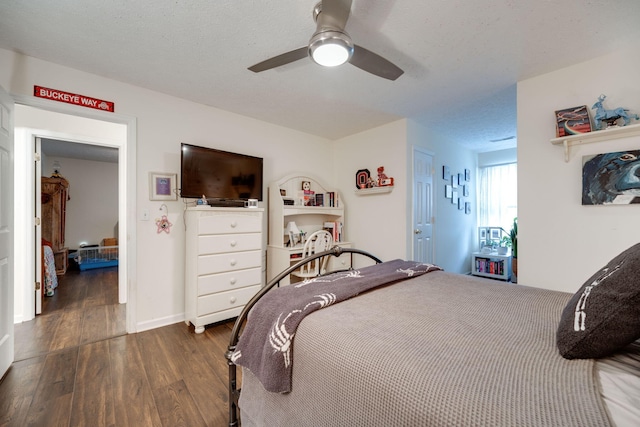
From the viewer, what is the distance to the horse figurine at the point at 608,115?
1842mm

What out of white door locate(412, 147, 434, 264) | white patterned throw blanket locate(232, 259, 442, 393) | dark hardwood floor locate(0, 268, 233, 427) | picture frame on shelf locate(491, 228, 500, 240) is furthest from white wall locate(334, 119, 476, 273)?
dark hardwood floor locate(0, 268, 233, 427)

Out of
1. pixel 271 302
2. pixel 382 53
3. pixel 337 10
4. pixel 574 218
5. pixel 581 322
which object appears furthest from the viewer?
pixel 574 218

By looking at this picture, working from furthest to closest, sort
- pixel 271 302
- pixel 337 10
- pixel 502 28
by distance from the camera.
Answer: pixel 502 28
pixel 337 10
pixel 271 302

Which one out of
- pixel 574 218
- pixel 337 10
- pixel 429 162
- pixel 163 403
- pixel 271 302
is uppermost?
pixel 337 10

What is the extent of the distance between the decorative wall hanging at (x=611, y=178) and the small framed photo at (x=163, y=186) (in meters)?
3.63

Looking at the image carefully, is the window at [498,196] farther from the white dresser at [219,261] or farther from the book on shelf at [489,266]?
the white dresser at [219,261]

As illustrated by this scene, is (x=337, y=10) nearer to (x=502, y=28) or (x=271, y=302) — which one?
(x=502, y=28)

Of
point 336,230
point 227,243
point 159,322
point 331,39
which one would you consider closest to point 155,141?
point 227,243

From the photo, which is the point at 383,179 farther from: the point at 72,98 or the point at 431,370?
the point at 72,98

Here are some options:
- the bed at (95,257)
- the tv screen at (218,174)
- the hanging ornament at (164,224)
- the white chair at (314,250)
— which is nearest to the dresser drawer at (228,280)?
the white chair at (314,250)

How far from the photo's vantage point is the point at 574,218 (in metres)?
2.10

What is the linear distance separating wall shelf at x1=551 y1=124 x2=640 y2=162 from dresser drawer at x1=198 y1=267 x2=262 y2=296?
2948 mm

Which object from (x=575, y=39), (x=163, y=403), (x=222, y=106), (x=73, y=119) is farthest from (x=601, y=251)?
(x=73, y=119)

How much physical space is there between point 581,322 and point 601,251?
1.91 meters
